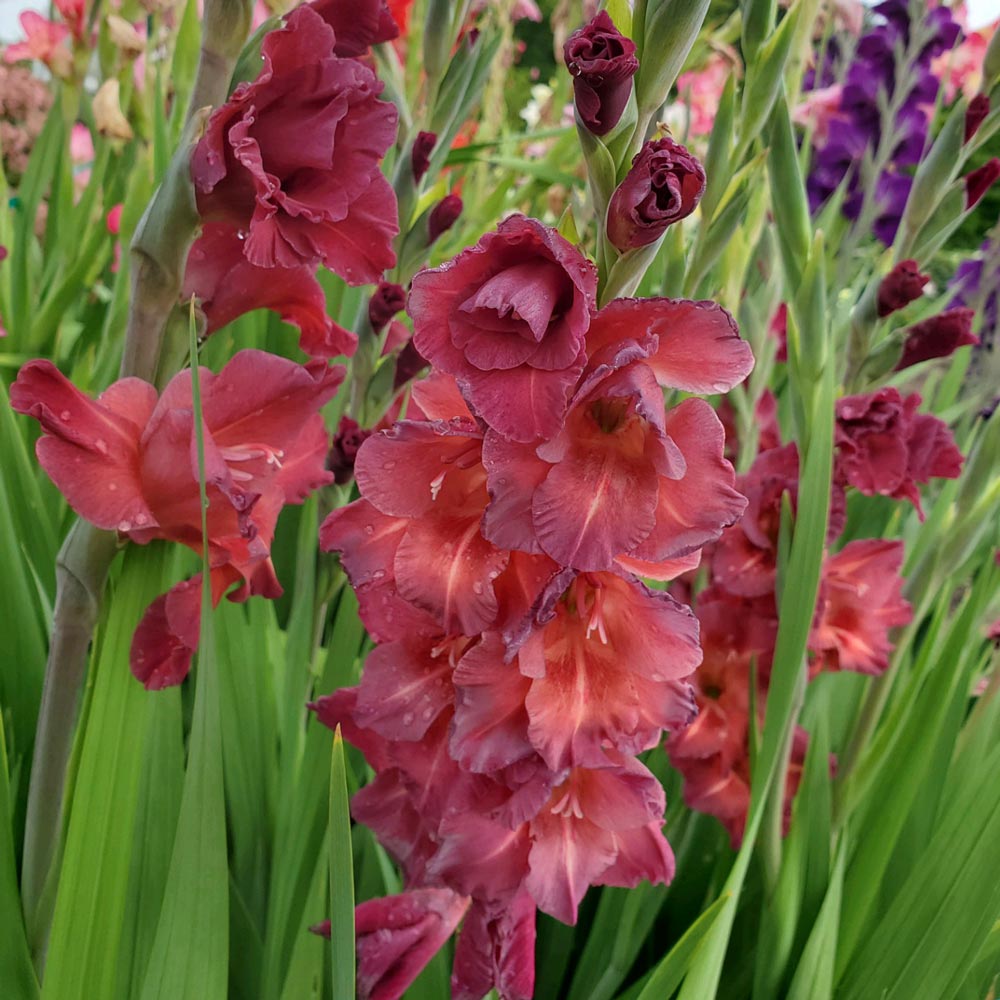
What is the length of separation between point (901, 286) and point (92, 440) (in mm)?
589

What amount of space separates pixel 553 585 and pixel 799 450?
0.36 metres

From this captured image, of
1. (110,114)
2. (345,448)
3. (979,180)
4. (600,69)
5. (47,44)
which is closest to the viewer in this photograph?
(600,69)

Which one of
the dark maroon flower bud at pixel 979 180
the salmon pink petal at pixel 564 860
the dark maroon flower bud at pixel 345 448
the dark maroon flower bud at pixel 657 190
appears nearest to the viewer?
the dark maroon flower bud at pixel 657 190

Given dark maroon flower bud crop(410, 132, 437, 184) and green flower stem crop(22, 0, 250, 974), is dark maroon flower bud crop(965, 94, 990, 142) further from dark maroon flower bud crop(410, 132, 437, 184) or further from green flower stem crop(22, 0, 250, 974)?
green flower stem crop(22, 0, 250, 974)

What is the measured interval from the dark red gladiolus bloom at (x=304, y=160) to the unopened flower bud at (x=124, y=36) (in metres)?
1.10

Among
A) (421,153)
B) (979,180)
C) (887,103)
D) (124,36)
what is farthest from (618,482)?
(124,36)

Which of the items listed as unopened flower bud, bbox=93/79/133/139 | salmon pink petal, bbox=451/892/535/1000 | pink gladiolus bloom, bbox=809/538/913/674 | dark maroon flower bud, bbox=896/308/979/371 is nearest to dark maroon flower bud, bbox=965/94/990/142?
dark maroon flower bud, bbox=896/308/979/371

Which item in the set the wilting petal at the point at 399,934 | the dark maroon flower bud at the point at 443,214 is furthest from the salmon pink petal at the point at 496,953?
the dark maroon flower bud at the point at 443,214

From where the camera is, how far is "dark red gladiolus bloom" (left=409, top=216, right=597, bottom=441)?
15.4 inches

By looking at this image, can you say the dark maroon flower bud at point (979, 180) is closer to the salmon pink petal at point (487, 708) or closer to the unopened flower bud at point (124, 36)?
the salmon pink petal at point (487, 708)

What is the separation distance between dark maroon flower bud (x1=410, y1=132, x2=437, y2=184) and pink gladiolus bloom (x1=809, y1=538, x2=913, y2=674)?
0.47m

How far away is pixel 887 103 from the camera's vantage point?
52.9 inches

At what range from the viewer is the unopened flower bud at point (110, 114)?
1.32 metres

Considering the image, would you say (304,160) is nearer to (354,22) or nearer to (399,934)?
(354,22)
